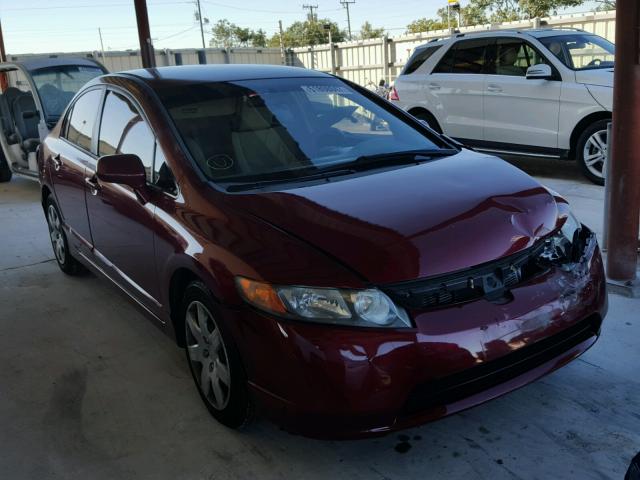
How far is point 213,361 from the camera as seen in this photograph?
9.01 feet

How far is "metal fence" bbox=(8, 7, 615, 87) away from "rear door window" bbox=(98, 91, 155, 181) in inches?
472

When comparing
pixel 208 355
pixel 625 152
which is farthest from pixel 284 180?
pixel 625 152

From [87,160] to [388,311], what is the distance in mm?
2640

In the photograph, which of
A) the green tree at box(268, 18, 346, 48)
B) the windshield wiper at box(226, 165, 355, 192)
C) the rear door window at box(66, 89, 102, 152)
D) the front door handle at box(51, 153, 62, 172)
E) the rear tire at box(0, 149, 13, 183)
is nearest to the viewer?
the windshield wiper at box(226, 165, 355, 192)

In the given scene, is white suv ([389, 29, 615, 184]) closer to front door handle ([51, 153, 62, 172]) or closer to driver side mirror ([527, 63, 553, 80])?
driver side mirror ([527, 63, 553, 80])

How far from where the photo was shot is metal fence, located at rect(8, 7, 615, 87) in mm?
17463

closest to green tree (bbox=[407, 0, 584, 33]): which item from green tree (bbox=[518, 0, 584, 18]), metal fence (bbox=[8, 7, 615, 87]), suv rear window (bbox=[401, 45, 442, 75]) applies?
green tree (bbox=[518, 0, 584, 18])

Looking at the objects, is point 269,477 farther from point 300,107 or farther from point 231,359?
point 300,107

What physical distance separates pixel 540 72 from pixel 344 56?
45.2 ft

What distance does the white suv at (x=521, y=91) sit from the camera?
6.95 m

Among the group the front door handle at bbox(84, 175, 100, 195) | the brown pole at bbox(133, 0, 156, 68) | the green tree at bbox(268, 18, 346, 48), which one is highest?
the green tree at bbox(268, 18, 346, 48)

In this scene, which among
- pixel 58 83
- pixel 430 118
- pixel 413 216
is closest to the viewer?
pixel 413 216

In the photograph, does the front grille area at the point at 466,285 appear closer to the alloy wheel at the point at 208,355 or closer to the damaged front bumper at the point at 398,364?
the damaged front bumper at the point at 398,364

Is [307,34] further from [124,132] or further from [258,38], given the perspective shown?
[124,132]
